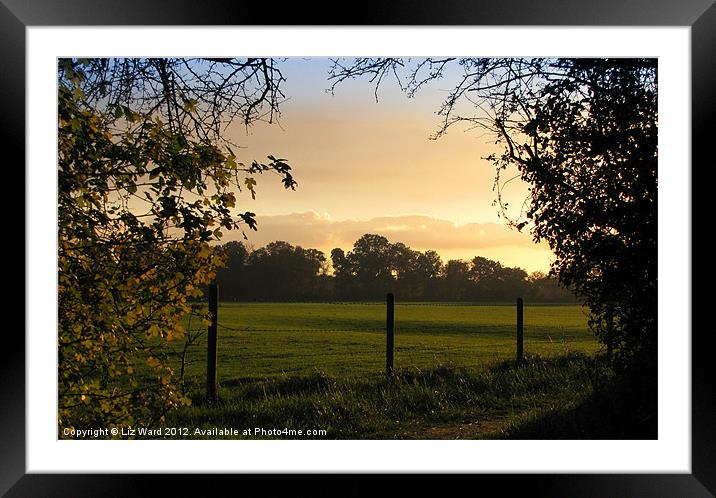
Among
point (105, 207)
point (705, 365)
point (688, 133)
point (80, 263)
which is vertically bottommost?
point (705, 365)

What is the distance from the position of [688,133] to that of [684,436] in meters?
1.38

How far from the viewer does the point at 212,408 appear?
17.5ft

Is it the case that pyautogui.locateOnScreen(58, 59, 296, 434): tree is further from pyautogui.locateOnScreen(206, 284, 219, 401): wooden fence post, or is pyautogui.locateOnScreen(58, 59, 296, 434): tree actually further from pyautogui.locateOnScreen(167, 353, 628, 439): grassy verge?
pyautogui.locateOnScreen(206, 284, 219, 401): wooden fence post

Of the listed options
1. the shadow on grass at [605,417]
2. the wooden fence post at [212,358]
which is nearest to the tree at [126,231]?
the wooden fence post at [212,358]

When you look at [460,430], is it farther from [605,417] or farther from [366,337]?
[366,337]

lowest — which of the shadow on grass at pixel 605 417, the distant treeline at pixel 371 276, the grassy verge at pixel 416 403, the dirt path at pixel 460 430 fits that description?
the dirt path at pixel 460 430

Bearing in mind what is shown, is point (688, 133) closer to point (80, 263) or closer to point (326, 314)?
point (80, 263)

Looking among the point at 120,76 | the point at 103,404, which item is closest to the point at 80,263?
the point at 103,404

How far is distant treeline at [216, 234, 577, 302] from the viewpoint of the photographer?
7523 mm

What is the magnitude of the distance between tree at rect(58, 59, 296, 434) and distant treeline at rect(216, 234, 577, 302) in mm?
3945

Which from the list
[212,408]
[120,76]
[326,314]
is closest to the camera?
[120,76]

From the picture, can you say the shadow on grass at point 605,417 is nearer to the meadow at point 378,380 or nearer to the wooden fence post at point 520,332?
the meadow at point 378,380
